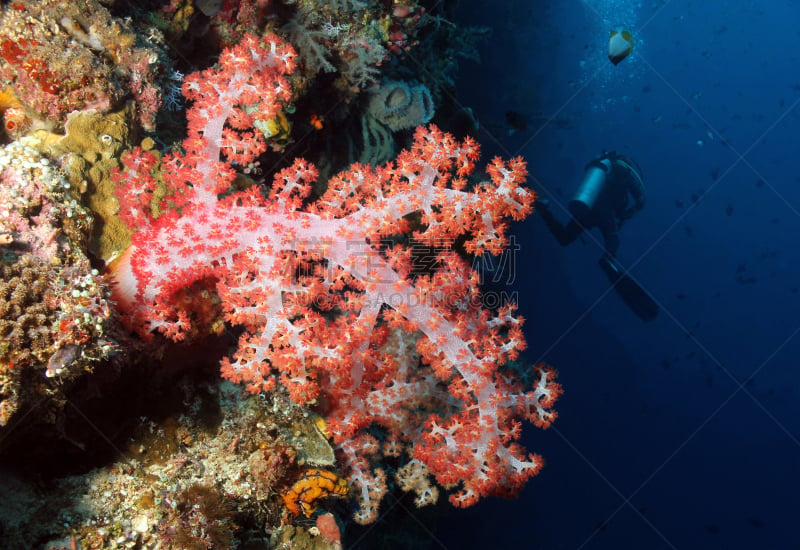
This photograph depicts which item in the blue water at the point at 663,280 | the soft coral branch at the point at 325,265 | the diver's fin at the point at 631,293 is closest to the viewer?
the soft coral branch at the point at 325,265

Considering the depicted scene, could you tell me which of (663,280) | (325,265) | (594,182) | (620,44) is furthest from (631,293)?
(325,265)

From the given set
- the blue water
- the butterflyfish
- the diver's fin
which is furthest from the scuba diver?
the butterflyfish

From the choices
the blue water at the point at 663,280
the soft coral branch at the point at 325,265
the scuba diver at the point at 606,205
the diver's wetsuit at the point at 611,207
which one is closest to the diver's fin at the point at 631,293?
the scuba diver at the point at 606,205

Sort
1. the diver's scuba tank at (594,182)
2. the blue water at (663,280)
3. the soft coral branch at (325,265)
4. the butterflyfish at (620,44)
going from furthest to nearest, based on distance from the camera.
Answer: the blue water at (663,280) < the diver's scuba tank at (594,182) < the butterflyfish at (620,44) < the soft coral branch at (325,265)

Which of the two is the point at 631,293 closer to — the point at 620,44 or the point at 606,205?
the point at 606,205

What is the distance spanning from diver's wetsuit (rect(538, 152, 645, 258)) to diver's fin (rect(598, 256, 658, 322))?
91.3 inches

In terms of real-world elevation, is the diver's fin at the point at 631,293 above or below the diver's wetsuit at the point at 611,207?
below

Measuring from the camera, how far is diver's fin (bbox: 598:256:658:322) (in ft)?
88.6

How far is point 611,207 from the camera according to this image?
2061 cm

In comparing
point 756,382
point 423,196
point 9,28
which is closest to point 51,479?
point 9,28

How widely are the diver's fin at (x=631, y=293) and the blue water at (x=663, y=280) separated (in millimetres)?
670

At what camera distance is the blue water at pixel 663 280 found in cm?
1884

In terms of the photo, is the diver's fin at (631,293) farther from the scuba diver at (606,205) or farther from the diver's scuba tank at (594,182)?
the diver's scuba tank at (594,182)

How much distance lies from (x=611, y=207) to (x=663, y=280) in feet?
46.8
